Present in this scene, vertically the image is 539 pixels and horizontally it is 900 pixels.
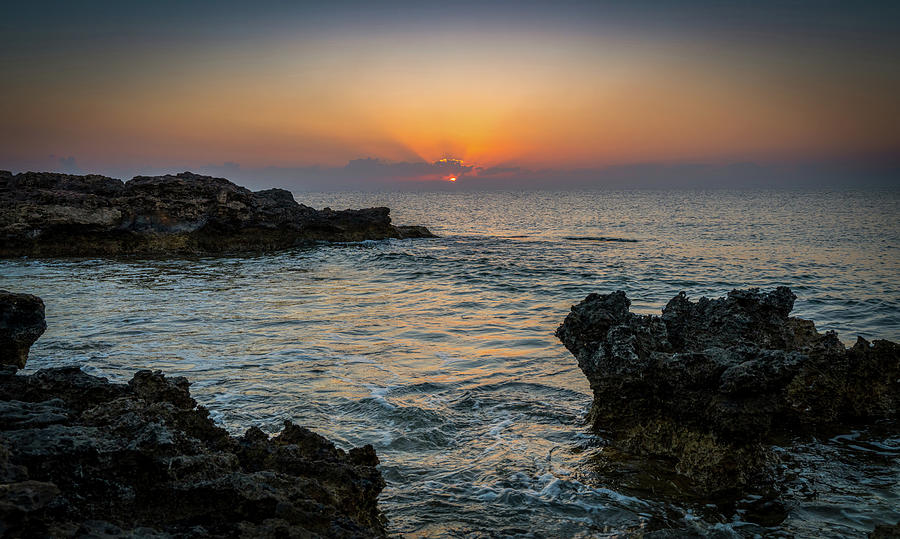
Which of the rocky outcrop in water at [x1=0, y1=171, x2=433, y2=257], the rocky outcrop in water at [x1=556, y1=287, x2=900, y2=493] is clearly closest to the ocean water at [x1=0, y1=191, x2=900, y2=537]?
the rocky outcrop in water at [x1=556, y1=287, x2=900, y2=493]

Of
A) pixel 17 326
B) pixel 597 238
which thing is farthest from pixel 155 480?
pixel 597 238

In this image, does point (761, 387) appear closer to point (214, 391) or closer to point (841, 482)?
point (841, 482)

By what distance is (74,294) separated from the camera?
54.0 ft

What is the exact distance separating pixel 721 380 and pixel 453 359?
18.3ft

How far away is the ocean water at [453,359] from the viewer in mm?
5215

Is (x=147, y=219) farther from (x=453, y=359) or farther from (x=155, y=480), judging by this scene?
(x=155, y=480)

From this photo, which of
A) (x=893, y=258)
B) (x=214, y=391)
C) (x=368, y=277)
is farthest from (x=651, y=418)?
(x=893, y=258)

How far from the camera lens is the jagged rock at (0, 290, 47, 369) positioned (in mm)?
6574

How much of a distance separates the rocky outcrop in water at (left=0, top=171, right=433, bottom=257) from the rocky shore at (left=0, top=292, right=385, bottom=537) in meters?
26.3

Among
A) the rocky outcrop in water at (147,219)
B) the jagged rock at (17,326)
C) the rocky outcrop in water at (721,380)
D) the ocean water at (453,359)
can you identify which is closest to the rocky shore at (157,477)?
the ocean water at (453,359)

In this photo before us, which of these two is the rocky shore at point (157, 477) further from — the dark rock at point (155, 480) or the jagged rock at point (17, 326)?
the jagged rock at point (17, 326)

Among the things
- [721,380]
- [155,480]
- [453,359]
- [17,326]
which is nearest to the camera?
[155,480]

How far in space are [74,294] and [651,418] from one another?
676 inches

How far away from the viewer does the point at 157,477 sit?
3.60m
